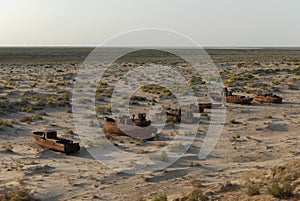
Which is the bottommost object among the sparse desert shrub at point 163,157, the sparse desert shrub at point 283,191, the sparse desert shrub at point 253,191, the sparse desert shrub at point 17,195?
the sparse desert shrub at point 17,195

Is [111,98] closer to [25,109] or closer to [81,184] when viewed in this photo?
[25,109]

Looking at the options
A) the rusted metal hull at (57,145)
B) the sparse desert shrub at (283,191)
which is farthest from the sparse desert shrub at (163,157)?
the sparse desert shrub at (283,191)

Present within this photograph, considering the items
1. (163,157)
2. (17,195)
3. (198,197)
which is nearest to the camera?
(198,197)

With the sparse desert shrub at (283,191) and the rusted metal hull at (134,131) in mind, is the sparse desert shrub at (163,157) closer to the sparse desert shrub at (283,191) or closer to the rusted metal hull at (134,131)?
the rusted metal hull at (134,131)

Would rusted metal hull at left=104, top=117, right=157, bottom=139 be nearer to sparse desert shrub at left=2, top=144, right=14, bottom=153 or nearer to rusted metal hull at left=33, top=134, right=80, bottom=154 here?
rusted metal hull at left=33, top=134, right=80, bottom=154

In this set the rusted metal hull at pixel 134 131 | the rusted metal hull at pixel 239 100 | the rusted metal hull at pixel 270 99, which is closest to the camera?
the rusted metal hull at pixel 134 131

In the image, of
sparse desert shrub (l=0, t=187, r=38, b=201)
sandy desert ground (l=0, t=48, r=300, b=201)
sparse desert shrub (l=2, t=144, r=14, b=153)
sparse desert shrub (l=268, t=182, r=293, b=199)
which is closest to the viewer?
sparse desert shrub (l=268, t=182, r=293, b=199)

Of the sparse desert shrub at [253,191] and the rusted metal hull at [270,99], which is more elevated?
the rusted metal hull at [270,99]

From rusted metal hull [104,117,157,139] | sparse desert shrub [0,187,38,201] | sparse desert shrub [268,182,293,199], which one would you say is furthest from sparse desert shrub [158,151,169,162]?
sparse desert shrub [268,182,293,199]

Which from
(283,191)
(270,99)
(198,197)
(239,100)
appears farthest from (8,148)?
(270,99)

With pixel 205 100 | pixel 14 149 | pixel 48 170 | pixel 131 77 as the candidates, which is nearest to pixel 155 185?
pixel 48 170

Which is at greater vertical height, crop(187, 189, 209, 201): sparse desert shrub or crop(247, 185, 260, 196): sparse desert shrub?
crop(247, 185, 260, 196): sparse desert shrub

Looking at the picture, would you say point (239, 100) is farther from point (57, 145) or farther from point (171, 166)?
point (57, 145)

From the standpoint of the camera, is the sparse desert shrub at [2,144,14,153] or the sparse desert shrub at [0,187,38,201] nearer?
the sparse desert shrub at [0,187,38,201]
